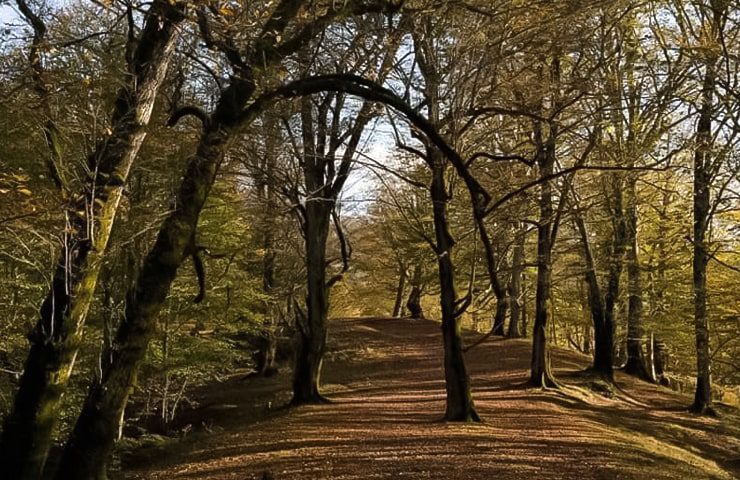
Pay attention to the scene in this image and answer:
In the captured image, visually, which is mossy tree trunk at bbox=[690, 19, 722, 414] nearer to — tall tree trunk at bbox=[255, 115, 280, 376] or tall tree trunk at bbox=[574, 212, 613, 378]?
tall tree trunk at bbox=[574, 212, 613, 378]

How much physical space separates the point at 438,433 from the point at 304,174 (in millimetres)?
7005

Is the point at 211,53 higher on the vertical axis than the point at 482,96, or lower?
lower

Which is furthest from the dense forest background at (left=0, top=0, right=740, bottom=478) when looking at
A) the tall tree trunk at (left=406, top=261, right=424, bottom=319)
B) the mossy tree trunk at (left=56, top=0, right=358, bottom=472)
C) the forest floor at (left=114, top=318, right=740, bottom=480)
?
the tall tree trunk at (left=406, top=261, right=424, bottom=319)

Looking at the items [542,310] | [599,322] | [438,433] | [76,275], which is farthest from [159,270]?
[599,322]

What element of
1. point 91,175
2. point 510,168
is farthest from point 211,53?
point 510,168

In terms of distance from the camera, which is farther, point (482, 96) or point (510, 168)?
point (510, 168)

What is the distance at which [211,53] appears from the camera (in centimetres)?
685

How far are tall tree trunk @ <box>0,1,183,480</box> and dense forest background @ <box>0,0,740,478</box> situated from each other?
0.07ft

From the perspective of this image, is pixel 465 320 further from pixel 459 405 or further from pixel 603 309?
pixel 459 405

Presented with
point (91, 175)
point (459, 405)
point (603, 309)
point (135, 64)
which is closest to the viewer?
point (91, 175)

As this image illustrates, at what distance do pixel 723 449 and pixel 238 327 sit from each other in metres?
11.4

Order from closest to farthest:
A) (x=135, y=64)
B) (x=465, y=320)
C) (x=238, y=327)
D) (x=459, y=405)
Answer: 1. (x=135, y=64)
2. (x=459, y=405)
3. (x=238, y=327)
4. (x=465, y=320)

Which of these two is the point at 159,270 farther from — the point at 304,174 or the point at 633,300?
the point at 633,300

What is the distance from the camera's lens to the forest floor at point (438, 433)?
8.45m
